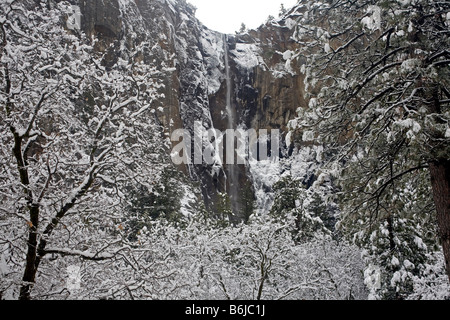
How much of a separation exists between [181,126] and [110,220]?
124 feet

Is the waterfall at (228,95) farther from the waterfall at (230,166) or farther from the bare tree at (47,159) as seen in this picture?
the bare tree at (47,159)

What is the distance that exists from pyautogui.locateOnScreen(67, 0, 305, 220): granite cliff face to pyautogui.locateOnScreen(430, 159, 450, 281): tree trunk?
98.2 feet

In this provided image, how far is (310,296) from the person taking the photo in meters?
14.8

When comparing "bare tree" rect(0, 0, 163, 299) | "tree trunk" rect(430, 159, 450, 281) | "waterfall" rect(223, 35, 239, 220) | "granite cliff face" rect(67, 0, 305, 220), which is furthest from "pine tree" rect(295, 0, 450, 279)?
"waterfall" rect(223, 35, 239, 220)

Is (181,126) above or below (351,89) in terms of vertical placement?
above

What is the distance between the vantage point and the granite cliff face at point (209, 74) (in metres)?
38.4

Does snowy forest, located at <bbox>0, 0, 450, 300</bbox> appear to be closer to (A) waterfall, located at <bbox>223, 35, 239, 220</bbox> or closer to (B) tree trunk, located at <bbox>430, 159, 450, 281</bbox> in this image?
(B) tree trunk, located at <bbox>430, 159, 450, 281</bbox>

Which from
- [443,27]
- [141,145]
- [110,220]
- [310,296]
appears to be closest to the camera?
[443,27]

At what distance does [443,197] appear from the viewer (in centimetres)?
519

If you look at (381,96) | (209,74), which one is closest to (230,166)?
(209,74)

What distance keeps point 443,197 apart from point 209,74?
51.7 metres

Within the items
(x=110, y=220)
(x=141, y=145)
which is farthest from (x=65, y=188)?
(x=141, y=145)

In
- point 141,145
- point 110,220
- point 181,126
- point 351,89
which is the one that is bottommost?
point 110,220
